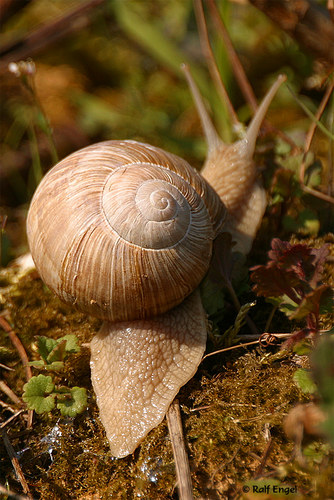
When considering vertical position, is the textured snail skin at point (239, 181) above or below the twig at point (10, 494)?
above

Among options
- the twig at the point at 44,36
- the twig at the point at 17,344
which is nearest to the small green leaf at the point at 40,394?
the twig at the point at 17,344

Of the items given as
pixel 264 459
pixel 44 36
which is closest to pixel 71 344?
pixel 264 459

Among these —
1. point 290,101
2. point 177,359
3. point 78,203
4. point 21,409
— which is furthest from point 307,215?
point 21,409

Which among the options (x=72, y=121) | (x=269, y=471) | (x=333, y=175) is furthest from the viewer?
(x=72, y=121)

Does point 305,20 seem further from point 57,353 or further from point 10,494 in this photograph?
point 10,494

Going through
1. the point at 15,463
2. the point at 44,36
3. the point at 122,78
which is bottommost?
the point at 15,463

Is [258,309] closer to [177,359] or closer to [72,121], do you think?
[177,359]

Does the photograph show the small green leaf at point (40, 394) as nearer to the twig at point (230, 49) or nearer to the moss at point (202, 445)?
the moss at point (202, 445)
